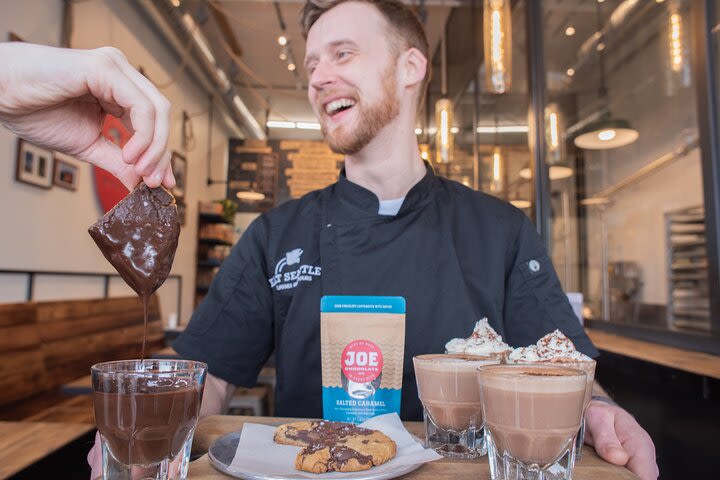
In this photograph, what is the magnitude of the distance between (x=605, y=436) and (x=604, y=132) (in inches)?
136

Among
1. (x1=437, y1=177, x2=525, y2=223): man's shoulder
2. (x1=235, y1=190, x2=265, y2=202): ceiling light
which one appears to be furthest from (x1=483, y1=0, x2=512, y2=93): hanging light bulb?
(x1=235, y1=190, x2=265, y2=202): ceiling light

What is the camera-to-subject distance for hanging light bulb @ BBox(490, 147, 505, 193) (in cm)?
546

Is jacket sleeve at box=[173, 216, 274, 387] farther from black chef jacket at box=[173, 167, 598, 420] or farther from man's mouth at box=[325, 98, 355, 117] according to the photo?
man's mouth at box=[325, 98, 355, 117]

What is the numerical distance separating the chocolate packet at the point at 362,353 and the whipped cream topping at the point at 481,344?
14 centimetres

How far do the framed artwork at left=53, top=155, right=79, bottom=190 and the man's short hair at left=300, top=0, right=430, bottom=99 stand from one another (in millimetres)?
3311

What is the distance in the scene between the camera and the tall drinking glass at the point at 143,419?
0.76 meters

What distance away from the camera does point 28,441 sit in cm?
181

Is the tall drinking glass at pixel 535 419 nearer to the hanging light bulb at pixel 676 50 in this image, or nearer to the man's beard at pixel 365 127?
the man's beard at pixel 365 127

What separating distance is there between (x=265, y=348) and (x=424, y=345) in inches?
19.3

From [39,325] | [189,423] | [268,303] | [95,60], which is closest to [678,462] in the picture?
[268,303]

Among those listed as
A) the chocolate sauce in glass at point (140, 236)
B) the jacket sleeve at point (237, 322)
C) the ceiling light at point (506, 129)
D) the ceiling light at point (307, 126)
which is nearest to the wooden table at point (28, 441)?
the jacket sleeve at point (237, 322)

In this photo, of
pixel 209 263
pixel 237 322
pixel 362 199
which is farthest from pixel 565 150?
pixel 209 263

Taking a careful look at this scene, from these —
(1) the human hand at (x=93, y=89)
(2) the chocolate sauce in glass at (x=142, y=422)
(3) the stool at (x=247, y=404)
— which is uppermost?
(1) the human hand at (x=93, y=89)

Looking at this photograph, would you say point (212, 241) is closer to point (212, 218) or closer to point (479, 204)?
point (212, 218)
